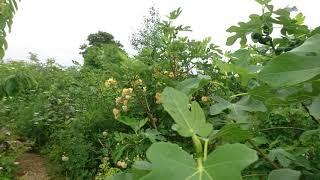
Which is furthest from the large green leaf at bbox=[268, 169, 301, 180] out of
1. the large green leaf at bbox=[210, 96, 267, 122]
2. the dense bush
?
the large green leaf at bbox=[210, 96, 267, 122]

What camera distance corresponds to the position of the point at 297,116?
9.90 ft

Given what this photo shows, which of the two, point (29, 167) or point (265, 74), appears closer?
point (265, 74)

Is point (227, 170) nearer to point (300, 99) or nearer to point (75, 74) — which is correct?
point (300, 99)

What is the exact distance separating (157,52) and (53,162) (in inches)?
116

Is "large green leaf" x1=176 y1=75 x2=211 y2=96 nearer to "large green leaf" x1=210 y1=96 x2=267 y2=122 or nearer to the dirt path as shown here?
"large green leaf" x1=210 y1=96 x2=267 y2=122

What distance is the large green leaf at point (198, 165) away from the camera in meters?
0.52

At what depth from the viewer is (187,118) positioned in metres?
0.63

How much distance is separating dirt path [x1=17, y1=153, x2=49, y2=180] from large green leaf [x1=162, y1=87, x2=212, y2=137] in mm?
5203

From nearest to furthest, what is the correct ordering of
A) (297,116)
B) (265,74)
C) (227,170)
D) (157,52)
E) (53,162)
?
(227,170) → (265,74) → (297,116) → (157,52) → (53,162)

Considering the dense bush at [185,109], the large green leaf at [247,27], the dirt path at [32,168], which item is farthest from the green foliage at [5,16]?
the dirt path at [32,168]

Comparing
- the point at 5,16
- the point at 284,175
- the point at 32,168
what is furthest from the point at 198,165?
the point at 32,168

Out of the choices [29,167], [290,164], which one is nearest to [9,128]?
[29,167]

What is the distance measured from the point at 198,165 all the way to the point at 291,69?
191 millimetres

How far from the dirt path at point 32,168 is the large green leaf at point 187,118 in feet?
17.1
